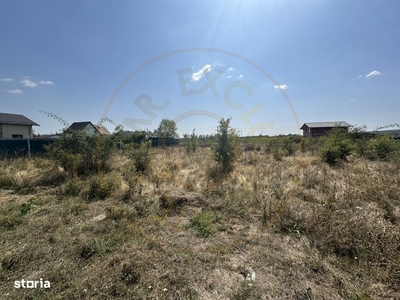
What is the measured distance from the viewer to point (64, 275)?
5.66 feet

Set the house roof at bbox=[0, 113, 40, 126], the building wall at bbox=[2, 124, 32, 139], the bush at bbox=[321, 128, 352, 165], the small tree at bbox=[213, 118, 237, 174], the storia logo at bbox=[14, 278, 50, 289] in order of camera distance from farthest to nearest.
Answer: the house roof at bbox=[0, 113, 40, 126] → the building wall at bbox=[2, 124, 32, 139] → the bush at bbox=[321, 128, 352, 165] → the small tree at bbox=[213, 118, 237, 174] → the storia logo at bbox=[14, 278, 50, 289]

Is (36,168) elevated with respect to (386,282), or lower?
elevated

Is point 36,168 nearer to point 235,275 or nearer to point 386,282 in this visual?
point 235,275

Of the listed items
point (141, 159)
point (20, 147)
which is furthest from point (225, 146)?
point (20, 147)

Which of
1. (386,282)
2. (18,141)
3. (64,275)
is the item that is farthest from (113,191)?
(18,141)

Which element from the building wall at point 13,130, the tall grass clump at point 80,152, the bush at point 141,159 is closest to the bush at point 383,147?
the bush at point 141,159

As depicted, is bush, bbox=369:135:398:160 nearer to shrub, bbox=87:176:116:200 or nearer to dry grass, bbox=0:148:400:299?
dry grass, bbox=0:148:400:299

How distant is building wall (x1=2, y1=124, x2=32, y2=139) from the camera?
50.7 feet

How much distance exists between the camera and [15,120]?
16.5 metres

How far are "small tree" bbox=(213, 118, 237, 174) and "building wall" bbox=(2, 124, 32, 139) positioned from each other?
67.7 ft

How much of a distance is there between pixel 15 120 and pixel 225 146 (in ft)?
72.3

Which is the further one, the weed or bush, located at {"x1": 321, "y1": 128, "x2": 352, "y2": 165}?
bush, located at {"x1": 321, "y1": 128, "x2": 352, "y2": 165}

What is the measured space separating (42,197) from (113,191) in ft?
5.18

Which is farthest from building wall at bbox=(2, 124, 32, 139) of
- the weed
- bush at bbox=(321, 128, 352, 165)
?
bush at bbox=(321, 128, 352, 165)
